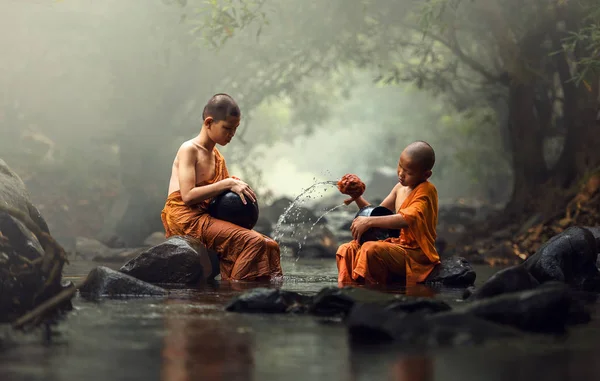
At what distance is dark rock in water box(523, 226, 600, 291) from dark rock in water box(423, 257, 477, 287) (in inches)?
24.3

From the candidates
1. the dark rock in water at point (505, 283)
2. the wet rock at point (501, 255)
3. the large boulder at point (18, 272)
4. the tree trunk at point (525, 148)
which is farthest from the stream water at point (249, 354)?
the tree trunk at point (525, 148)

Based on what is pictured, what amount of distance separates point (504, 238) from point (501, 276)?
9.97 meters

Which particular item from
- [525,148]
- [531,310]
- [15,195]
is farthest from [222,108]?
[525,148]

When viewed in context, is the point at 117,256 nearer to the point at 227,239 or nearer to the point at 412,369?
the point at 227,239

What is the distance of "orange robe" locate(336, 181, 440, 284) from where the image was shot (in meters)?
8.55

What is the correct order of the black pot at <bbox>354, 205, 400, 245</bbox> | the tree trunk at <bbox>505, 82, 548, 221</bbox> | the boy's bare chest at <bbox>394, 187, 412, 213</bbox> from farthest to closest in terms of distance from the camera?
the tree trunk at <bbox>505, 82, 548, 221</bbox> < the boy's bare chest at <bbox>394, 187, 412, 213</bbox> < the black pot at <bbox>354, 205, 400, 245</bbox>

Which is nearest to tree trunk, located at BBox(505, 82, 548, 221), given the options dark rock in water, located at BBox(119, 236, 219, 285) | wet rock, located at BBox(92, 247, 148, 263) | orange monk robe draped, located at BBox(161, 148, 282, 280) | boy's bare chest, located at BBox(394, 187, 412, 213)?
wet rock, located at BBox(92, 247, 148, 263)

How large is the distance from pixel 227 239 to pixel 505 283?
311cm

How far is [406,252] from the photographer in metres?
8.81

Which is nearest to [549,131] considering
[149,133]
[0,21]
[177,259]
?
[149,133]

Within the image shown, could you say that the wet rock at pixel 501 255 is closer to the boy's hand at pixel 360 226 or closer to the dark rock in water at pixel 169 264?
the boy's hand at pixel 360 226

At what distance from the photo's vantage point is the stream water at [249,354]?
4.03 metres

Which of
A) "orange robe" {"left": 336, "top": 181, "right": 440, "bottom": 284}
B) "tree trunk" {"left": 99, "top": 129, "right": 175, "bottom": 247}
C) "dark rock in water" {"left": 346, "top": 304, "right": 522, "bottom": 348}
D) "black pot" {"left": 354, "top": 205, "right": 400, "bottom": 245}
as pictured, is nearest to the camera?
"dark rock in water" {"left": 346, "top": 304, "right": 522, "bottom": 348}

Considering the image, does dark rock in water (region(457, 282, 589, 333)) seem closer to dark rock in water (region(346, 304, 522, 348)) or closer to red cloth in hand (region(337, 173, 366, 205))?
dark rock in water (region(346, 304, 522, 348))
